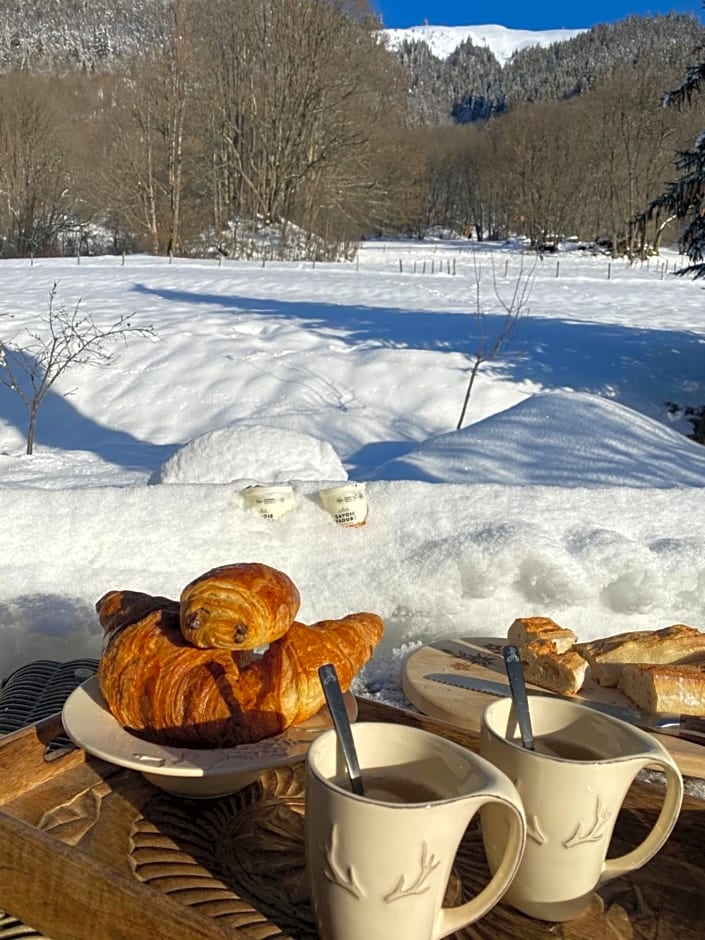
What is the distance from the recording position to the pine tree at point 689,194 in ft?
24.7

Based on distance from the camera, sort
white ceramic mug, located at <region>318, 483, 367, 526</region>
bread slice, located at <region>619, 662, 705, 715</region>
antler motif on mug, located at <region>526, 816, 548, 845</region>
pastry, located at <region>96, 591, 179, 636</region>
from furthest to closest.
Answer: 1. white ceramic mug, located at <region>318, 483, 367, 526</region>
2. bread slice, located at <region>619, 662, 705, 715</region>
3. pastry, located at <region>96, 591, 179, 636</region>
4. antler motif on mug, located at <region>526, 816, 548, 845</region>

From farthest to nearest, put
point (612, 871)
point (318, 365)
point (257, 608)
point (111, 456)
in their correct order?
point (318, 365) → point (111, 456) → point (257, 608) → point (612, 871)

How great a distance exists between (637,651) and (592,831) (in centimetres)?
68

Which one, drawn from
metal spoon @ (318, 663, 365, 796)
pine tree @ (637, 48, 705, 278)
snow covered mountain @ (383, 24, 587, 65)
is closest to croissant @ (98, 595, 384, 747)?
metal spoon @ (318, 663, 365, 796)

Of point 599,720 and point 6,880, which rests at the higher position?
point 599,720

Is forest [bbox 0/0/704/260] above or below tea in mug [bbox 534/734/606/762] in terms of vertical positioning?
above

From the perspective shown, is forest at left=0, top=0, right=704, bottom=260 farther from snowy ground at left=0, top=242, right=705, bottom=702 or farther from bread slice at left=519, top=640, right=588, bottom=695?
bread slice at left=519, top=640, right=588, bottom=695

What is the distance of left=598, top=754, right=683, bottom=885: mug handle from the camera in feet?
2.24

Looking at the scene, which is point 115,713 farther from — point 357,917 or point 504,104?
point 504,104

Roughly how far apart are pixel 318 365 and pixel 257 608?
8321 millimetres

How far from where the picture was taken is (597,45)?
85375 mm

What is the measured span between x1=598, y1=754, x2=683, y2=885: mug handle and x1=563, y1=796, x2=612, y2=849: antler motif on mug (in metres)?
0.05

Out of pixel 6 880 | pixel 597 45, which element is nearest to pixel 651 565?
pixel 6 880

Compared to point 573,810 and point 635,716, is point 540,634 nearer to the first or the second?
point 635,716
